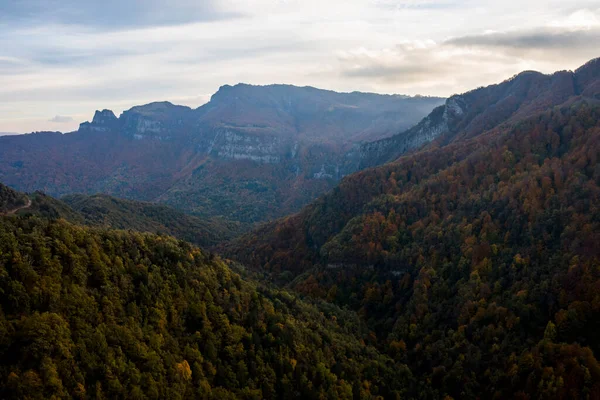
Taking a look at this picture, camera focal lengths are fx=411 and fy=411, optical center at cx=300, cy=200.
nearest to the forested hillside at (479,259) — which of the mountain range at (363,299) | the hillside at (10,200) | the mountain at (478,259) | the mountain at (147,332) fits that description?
the mountain at (478,259)

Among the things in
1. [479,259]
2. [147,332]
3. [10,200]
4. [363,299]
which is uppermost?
[10,200]

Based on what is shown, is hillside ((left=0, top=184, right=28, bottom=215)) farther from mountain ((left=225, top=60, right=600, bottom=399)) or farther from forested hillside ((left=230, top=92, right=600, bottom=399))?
mountain ((left=225, top=60, right=600, bottom=399))

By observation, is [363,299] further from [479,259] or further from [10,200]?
[10,200]

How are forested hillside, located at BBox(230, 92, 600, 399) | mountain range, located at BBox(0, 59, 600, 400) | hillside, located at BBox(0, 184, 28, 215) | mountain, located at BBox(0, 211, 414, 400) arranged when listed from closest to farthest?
mountain, located at BBox(0, 211, 414, 400) → mountain range, located at BBox(0, 59, 600, 400) → forested hillside, located at BBox(230, 92, 600, 399) → hillside, located at BBox(0, 184, 28, 215)

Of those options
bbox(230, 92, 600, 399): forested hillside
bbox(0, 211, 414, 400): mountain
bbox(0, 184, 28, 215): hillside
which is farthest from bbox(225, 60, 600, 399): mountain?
bbox(0, 184, 28, 215): hillside

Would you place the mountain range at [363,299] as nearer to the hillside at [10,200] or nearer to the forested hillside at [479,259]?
the forested hillside at [479,259]

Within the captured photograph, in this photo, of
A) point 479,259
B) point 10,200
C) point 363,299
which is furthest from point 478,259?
point 10,200

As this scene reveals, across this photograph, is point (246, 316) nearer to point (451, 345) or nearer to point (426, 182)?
point (451, 345)
